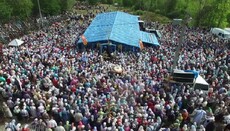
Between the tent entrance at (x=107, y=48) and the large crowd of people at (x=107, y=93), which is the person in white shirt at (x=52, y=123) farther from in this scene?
the tent entrance at (x=107, y=48)

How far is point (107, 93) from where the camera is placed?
1575 centimetres

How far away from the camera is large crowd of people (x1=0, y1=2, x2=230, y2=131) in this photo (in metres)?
13.4

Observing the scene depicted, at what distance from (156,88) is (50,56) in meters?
9.24

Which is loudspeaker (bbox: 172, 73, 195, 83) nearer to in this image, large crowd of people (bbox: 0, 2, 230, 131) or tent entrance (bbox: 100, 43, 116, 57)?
large crowd of people (bbox: 0, 2, 230, 131)

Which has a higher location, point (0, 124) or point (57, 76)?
point (57, 76)

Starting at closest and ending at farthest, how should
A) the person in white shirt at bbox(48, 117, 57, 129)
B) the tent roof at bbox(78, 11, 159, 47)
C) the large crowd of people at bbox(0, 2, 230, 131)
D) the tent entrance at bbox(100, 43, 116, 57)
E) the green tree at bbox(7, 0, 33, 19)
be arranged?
the person in white shirt at bbox(48, 117, 57, 129) < the large crowd of people at bbox(0, 2, 230, 131) < the tent entrance at bbox(100, 43, 116, 57) < the tent roof at bbox(78, 11, 159, 47) < the green tree at bbox(7, 0, 33, 19)

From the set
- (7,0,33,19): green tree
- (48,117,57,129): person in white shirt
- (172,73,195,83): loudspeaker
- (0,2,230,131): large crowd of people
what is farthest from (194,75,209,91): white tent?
(7,0,33,19): green tree

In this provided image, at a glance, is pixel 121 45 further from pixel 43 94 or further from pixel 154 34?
pixel 43 94

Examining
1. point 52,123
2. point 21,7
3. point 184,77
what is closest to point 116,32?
point 184,77

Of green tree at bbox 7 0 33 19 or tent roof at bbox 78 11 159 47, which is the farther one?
green tree at bbox 7 0 33 19

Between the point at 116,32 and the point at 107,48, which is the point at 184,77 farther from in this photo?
the point at 116,32

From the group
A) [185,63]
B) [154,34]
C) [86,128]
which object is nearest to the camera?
[86,128]

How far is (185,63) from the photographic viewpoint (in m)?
21.0

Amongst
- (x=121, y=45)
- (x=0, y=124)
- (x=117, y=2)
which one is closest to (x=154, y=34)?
(x=121, y=45)
